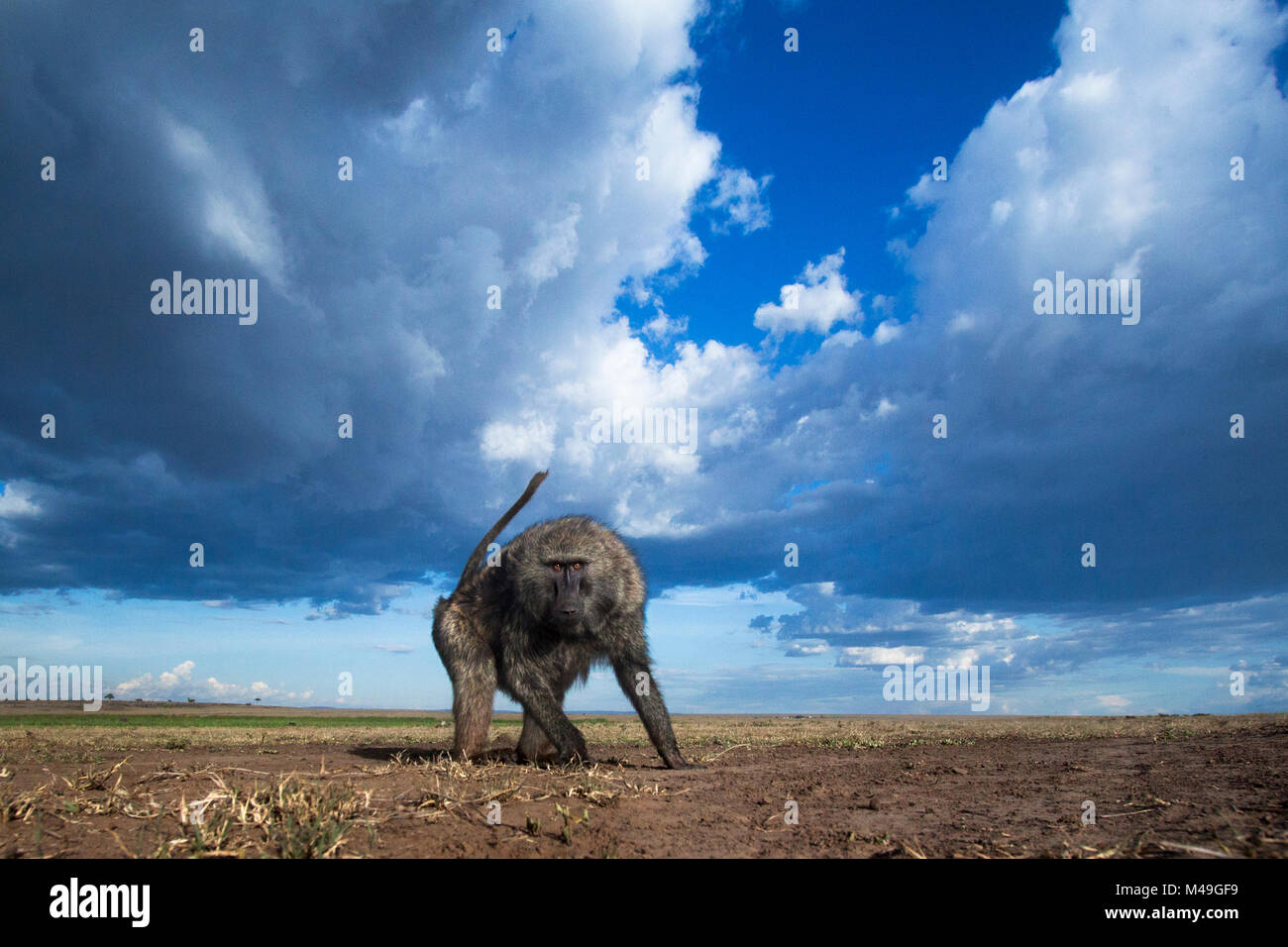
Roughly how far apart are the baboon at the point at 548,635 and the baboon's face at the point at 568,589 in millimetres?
12

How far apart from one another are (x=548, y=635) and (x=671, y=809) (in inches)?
145

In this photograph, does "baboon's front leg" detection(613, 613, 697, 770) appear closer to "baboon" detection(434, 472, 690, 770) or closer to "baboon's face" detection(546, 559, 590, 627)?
"baboon" detection(434, 472, 690, 770)

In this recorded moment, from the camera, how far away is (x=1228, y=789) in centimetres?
596

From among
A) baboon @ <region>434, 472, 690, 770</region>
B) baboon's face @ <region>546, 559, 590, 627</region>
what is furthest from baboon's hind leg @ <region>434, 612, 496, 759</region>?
baboon's face @ <region>546, 559, 590, 627</region>

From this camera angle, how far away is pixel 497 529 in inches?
396

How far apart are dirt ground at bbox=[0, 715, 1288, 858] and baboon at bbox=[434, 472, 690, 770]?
67cm

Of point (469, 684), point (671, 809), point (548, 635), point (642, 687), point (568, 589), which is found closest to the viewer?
point (671, 809)

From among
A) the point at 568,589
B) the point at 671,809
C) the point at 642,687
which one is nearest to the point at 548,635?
the point at 568,589

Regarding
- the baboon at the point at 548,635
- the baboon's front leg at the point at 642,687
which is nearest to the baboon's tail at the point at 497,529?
the baboon at the point at 548,635

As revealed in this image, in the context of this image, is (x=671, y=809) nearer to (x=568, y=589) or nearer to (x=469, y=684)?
(x=568, y=589)

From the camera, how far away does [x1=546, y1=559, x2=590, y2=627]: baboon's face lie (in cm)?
855
